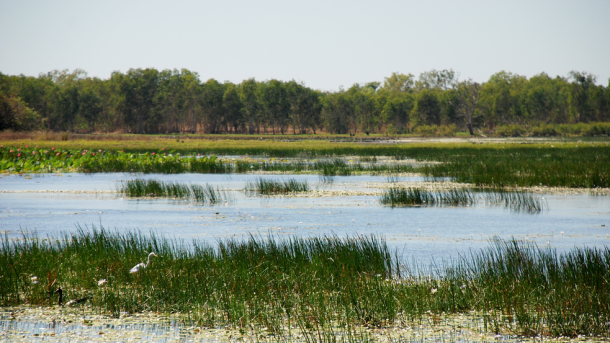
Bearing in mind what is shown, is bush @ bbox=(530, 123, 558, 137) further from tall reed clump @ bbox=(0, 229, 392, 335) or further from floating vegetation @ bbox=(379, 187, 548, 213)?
tall reed clump @ bbox=(0, 229, 392, 335)

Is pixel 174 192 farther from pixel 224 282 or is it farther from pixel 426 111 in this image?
pixel 426 111

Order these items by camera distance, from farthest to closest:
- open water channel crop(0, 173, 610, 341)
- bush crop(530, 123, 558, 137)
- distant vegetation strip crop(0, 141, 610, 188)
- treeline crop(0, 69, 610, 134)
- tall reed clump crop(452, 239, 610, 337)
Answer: treeline crop(0, 69, 610, 134) → bush crop(530, 123, 558, 137) → distant vegetation strip crop(0, 141, 610, 188) → open water channel crop(0, 173, 610, 341) → tall reed clump crop(452, 239, 610, 337)

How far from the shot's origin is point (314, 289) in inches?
288

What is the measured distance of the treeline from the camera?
115 metres

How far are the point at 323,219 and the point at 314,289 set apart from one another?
766 centimetres

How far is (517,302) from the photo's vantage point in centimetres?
682

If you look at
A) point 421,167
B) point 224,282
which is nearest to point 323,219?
point 224,282

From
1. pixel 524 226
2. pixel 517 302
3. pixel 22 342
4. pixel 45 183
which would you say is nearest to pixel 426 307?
pixel 517 302

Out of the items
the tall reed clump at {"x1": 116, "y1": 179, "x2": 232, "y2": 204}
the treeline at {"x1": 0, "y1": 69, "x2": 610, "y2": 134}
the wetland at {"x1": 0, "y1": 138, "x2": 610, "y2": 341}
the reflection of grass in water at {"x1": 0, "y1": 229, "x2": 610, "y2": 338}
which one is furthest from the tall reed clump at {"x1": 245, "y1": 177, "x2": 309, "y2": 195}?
the treeline at {"x1": 0, "y1": 69, "x2": 610, "y2": 134}

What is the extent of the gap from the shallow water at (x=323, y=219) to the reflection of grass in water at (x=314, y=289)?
7.24 feet

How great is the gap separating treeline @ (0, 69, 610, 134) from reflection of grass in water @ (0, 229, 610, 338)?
103811 millimetres

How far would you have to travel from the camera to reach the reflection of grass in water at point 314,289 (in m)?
6.44

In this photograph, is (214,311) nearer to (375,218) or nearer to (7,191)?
(375,218)

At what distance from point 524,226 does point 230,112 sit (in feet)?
363
